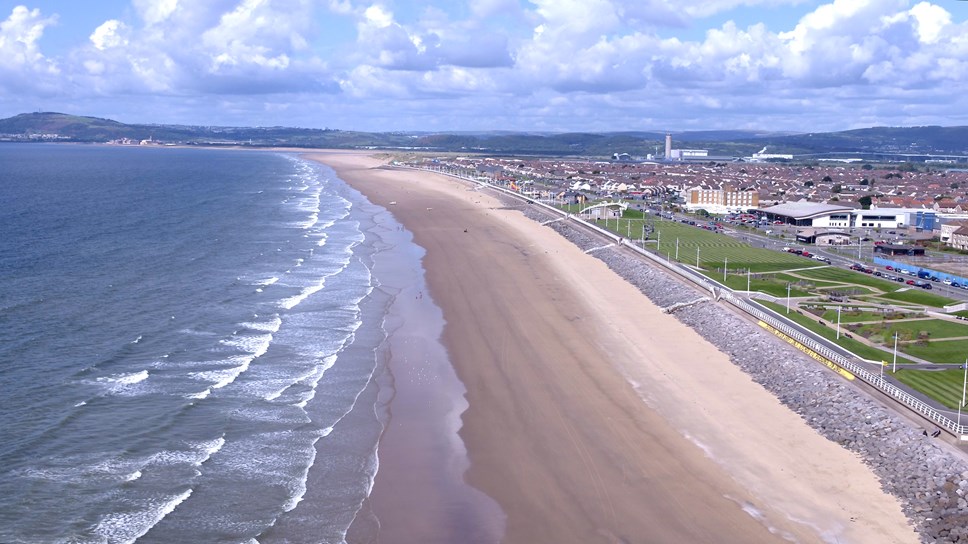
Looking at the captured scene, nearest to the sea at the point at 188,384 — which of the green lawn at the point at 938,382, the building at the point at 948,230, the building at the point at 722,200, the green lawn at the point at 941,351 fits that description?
the green lawn at the point at 938,382

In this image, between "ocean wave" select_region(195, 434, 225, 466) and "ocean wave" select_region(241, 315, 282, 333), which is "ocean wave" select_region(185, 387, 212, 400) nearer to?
"ocean wave" select_region(195, 434, 225, 466)

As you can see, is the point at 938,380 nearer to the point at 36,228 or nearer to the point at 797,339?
the point at 797,339

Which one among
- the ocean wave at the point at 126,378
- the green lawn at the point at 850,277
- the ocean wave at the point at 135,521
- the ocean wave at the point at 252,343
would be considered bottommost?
the green lawn at the point at 850,277

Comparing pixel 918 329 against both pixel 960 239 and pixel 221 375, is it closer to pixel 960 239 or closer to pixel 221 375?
pixel 221 375

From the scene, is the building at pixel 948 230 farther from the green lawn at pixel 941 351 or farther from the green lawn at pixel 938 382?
the green lawn at pixel 938 382

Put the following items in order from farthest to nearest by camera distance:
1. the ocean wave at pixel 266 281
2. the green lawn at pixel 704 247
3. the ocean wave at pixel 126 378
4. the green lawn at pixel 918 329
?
the green lawn at pixel 704 247 < the ocean wave at pixel 266 281 < the green lawn at pixel 918 329 < the ocean wave at pixel 126 378

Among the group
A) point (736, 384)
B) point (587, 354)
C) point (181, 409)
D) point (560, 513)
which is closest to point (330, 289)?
point (587, 354)
